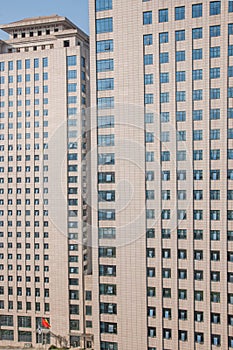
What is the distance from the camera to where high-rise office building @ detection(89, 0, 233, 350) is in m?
11.6

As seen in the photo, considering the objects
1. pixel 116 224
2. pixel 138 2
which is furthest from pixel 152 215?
pixel 138 2

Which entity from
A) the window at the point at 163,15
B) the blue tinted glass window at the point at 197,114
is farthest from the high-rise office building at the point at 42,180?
the blue tinted glass window at the point at 197,114

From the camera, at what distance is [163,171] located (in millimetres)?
11984

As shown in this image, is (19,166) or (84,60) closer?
(84,60)

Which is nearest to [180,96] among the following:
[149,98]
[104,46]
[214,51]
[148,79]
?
[149,98]

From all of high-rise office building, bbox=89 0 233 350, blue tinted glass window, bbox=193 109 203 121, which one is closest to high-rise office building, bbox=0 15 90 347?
high-rise office building, bbox=89 0 233 350

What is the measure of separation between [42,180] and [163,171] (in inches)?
262

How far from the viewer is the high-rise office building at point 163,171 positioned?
11.6m

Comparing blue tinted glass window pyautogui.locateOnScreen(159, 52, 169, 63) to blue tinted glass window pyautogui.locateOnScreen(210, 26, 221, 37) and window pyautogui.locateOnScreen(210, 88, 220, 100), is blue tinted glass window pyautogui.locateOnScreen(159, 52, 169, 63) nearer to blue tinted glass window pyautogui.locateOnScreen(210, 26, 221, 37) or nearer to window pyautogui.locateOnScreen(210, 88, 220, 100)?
blue tinted glass window pyautogui.locateOnScreen(210, 26, 221, 37)

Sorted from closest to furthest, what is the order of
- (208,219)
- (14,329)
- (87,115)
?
1. (208,219)
2. (87,115)
3. (14,329)

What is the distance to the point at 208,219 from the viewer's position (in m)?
11.7

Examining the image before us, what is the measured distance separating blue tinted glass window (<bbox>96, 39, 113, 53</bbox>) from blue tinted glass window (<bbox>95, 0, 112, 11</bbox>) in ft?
3.23

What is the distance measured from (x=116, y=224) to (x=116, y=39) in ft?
17.6

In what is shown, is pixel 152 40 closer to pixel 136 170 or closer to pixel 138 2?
pixel 138 2
